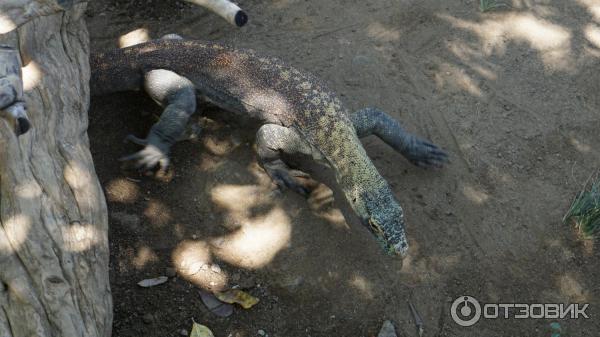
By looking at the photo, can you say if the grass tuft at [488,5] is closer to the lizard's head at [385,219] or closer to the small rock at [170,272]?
the lizard's head at [385,219]

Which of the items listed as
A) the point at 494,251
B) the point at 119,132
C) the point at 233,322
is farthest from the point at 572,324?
the point at 119,132

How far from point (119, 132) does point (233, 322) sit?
1800mm

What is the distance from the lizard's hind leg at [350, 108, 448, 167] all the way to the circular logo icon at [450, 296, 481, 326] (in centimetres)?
109

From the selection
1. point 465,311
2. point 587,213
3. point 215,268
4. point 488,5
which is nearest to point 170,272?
point 215,268

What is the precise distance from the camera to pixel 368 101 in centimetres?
484

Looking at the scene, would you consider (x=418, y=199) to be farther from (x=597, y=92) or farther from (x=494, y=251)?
(x=597, y=92)

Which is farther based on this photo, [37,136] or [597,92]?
[597,92]

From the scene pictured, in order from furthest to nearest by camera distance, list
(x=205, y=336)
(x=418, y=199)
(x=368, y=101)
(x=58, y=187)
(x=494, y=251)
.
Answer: (x=368, y=101)
(x=418, y=199)
(x=494, y=251)
(x=205, y=336)
(x=58, y=187)

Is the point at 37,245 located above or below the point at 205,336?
above

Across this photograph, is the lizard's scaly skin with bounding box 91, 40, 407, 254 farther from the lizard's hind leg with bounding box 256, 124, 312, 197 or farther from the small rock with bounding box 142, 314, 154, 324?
the small rock with bounding box 142, 314, 154, 324

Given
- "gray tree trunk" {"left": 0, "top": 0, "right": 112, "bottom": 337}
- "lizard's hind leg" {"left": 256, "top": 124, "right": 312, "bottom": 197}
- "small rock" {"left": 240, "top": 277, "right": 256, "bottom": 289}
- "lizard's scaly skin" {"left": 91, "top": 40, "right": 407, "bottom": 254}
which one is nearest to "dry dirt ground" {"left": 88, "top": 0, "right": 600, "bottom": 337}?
"small rock" {"left": 240, "top": 277, "right": 256, "bottom": 289}

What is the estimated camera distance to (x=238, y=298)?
3.54 metres

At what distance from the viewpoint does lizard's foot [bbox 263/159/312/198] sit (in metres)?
4.19

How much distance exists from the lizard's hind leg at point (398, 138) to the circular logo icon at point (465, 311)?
1.09 meters
